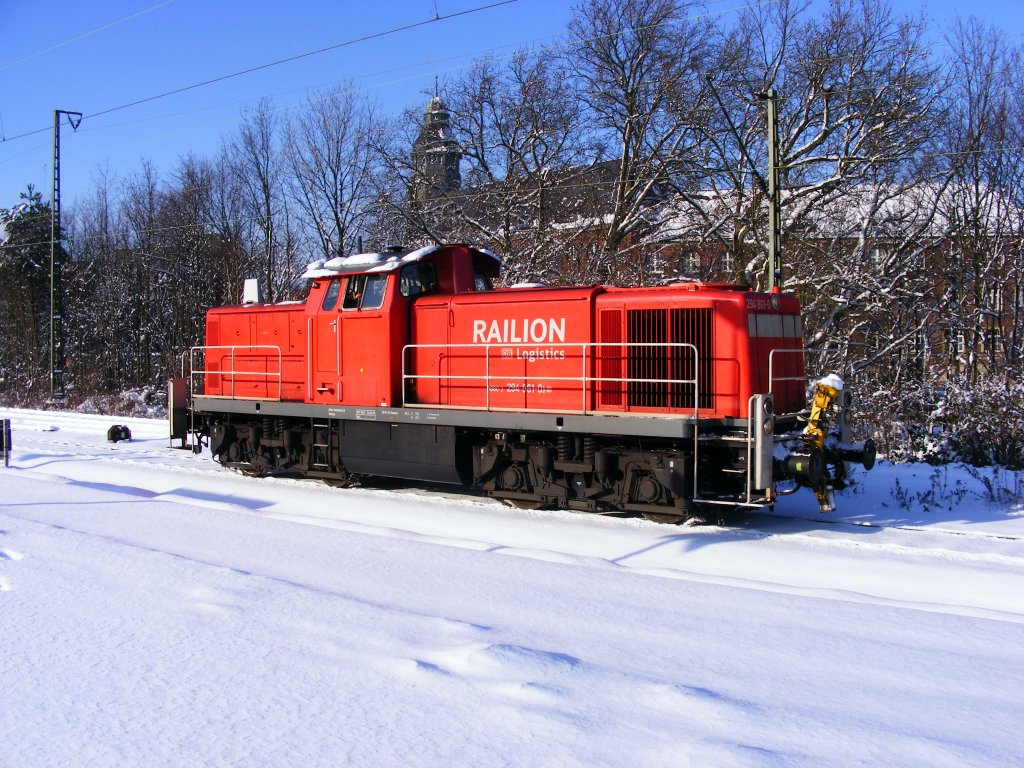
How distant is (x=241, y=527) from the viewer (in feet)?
28.0

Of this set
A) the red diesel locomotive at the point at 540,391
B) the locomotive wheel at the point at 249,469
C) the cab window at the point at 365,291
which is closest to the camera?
the red diesel locomotive at the point at 540,391

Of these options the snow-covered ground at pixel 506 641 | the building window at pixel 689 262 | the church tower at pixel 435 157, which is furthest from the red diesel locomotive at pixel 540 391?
the church tower at pixel 435 157

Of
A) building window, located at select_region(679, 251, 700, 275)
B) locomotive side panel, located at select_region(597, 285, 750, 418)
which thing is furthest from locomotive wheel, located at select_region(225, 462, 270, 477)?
building window, located at select_region(679, 251, 700, 275)

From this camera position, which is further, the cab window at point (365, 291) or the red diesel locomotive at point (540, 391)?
the cab window at point (365, 291)

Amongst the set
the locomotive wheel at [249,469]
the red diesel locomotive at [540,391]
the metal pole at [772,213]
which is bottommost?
the locomotive wheel at [249,469]

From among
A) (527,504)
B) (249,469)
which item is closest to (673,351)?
(527,504)

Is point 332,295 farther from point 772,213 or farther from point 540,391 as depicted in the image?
point 772,213

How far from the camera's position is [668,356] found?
919 cm

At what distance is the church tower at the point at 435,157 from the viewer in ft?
79.9

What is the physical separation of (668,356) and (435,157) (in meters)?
17.4

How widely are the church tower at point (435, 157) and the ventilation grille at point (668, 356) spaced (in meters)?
15.9

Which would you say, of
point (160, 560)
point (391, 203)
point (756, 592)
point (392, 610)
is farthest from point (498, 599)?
point (391, 203)

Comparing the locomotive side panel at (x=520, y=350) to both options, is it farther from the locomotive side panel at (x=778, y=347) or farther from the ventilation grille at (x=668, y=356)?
the locomotive side panel at (x=778, y=347)

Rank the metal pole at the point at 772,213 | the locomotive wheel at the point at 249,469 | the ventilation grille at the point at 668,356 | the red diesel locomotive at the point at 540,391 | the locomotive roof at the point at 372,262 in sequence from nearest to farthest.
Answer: the red diesel locomotive at the point at 540,391 → the ventilation grille at the point at 668,356 → the locomotive roof at the point at 372,262 → the locomotive wheel at the point at 249,469 → the metal pole at the point at 772,213
